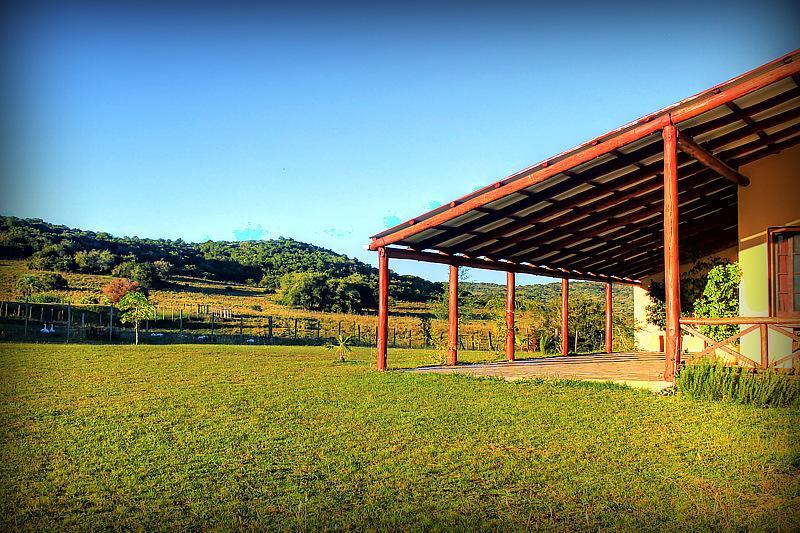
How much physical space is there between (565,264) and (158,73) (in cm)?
1589

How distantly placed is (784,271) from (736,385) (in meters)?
4.13

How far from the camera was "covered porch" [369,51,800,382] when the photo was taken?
28.6ft

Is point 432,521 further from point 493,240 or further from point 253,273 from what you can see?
point 253,273

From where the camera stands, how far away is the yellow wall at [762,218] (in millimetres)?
10734

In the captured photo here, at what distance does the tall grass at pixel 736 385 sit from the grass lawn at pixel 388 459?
1.09 ft

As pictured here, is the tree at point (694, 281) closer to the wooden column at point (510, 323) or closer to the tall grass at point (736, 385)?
the wooden column at point (510, 323)

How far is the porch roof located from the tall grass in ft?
10.4

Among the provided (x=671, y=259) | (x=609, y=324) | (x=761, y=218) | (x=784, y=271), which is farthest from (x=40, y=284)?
(x=784, y=271)

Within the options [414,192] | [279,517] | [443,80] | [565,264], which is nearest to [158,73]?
[443,80]

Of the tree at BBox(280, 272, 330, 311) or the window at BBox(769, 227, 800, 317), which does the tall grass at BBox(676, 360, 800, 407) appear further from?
the tree at BBox(280, 272, 330, 311)

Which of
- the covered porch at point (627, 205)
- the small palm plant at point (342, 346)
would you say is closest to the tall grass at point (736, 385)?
the covered porch at point (627, 205)

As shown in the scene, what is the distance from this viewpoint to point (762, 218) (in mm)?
11000

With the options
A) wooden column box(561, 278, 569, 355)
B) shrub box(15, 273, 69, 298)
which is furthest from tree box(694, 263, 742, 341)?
shrub box(15, 273, 69, 298)

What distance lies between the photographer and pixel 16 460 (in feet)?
16.7
